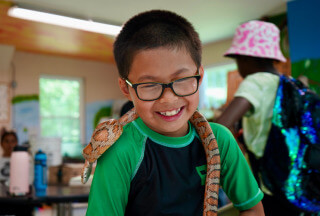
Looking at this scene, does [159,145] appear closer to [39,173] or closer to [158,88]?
[158,88]

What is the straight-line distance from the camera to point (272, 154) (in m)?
1.52

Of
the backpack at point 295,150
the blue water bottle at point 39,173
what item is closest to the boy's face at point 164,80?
the backpack at point 295,150

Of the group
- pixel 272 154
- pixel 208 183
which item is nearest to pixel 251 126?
pixel 272 154

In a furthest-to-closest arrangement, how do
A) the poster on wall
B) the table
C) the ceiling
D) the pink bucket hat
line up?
the poster on wall, the ceiling, the table, the pink bucket hat

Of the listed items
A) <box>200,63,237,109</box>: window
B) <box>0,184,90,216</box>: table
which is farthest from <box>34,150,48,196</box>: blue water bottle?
<box>200,63,237,109</box>: window

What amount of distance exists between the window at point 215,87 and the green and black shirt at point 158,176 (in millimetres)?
8048

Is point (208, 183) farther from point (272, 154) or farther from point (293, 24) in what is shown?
point (293, 24)

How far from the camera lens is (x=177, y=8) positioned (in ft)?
21.4

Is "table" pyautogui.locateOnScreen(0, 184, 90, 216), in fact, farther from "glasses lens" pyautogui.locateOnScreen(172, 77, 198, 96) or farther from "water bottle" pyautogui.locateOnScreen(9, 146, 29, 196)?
"glasses lens" pyautogui.locateOnScreen(172, 77, 198, 96)

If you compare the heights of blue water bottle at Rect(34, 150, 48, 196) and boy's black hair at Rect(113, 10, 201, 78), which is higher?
boy's black hair at Rect(113, 10, 201, 78)

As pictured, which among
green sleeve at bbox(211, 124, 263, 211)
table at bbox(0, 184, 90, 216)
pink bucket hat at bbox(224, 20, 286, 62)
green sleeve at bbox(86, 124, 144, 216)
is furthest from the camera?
table at bbox(0, 184, 90, 216)

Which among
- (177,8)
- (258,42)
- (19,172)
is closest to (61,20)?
(177,8)

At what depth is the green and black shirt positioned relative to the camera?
84cm

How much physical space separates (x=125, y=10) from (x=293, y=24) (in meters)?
3.16
